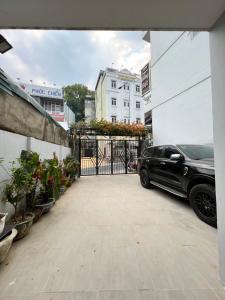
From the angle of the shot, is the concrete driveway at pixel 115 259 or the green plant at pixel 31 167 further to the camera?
the green plant at pixel 31 167

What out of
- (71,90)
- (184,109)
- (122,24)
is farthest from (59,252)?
(71,90)

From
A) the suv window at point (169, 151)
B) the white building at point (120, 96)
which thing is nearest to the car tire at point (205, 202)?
the suv window at point (169, 151)

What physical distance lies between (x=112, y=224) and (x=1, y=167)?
7.18 feet

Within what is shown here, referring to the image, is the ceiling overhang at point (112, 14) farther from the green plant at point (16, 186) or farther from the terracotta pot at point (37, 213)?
the terracotta pot at point (37, 213)

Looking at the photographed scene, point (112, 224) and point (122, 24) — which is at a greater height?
point (122, 24)

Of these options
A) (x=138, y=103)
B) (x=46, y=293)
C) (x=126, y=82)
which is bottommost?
(x=46, y=293)

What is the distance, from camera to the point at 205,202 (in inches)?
131

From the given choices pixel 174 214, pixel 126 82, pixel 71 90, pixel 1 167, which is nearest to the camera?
pixel 1 167

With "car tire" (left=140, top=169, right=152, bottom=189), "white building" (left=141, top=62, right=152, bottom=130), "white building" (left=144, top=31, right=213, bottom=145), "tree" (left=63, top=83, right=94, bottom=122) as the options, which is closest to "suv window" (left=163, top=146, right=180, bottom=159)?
"car tire" (left=140, top=169, right=152, bottom=189)

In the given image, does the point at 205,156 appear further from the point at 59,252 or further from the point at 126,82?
the point at 126,82

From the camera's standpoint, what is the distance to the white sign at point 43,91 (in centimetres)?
2098

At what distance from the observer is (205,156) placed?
426cm

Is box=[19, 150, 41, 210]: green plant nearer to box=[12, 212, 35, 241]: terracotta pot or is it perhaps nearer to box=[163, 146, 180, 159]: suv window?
box=[12, 212, 35, 241]: terracotta pot

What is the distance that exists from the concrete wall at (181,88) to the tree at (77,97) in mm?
27596
